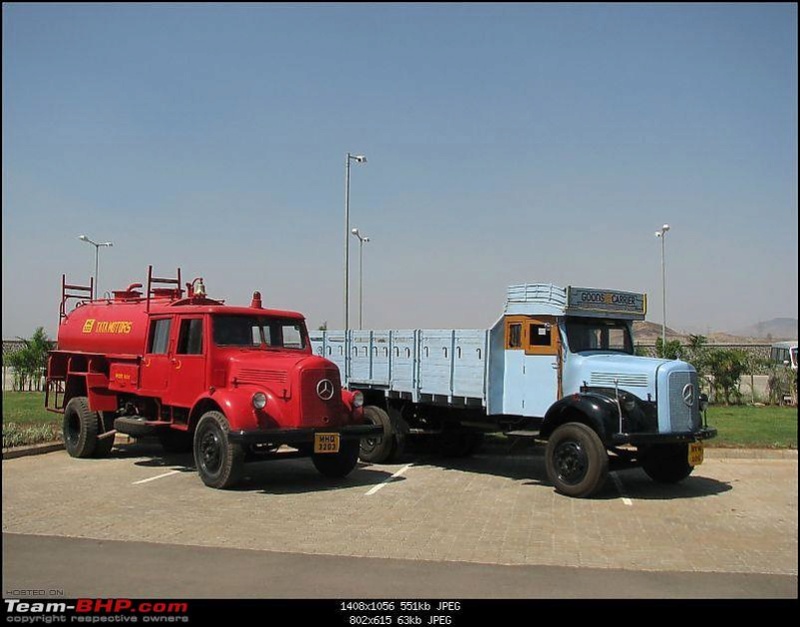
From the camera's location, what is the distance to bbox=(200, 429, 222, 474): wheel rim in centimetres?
1039

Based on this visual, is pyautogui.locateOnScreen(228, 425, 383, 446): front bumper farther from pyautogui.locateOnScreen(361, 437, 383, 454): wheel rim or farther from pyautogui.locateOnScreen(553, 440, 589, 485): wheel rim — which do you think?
pyautogui.locateOnScreen(553, 440, 589, 485): wheel rim

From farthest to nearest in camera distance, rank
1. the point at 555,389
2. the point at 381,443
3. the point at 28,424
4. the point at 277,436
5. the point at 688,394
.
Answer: the point at 28,424 < the point at 381,443 < the point at 555,389 < the point at 688,394 < the point at 277,436

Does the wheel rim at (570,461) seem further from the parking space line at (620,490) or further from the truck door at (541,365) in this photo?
the truck door at (541,365)

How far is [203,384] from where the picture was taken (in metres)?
11.1

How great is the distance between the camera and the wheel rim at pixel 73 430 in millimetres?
13336

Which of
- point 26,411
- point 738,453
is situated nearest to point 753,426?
point 738,453

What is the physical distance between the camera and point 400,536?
791 cm

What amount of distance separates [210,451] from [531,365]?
464 cm

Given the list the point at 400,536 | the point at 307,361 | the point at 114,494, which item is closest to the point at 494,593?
the point at 400,536

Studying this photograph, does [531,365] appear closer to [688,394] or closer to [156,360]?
[688,394]

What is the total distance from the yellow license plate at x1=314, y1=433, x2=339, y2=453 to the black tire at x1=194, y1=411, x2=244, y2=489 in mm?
983

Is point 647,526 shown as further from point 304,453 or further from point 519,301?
point 304,453

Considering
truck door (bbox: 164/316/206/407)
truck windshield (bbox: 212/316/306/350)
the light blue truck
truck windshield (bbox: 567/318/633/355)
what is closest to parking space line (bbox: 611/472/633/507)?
the light blue truck

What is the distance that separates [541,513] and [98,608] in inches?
210
